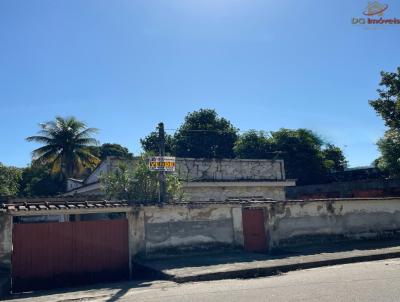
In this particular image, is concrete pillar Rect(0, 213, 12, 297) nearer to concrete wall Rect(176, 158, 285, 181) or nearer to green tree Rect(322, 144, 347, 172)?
concrete wall Rect(176, 158, 285, 181)

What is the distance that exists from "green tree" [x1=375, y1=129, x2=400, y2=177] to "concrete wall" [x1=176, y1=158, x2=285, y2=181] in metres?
7.35

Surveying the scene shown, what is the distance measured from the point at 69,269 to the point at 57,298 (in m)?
2.72

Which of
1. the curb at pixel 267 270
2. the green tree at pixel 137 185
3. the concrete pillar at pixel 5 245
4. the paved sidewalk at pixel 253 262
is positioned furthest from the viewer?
the green tree at pixel 137 185

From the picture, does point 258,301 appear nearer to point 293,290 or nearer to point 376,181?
point 293,290

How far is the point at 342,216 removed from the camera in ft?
59.7

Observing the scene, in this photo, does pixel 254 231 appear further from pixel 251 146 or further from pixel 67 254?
pixel 251 146

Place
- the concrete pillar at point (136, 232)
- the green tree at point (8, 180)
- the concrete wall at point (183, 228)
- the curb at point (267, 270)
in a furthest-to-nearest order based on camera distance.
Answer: the green tree at point (8, 180) → the concrete wall at point (183, 228) → the concrete pillar at point (136, 232) → the curb at point (267, 270)

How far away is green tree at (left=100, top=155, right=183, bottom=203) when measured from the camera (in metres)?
17.0

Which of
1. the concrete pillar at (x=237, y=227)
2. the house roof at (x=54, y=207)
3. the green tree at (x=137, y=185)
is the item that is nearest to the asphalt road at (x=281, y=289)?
the house roof at (x=54, y=207)

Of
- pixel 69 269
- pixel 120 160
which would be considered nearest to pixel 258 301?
pixel 69 269

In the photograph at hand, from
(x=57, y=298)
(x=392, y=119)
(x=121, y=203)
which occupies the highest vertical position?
(x=392, y=119)

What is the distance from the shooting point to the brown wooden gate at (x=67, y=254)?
11.8 metres

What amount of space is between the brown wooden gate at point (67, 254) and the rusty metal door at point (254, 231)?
5.32m

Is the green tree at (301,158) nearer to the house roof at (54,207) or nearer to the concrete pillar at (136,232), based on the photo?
the concrete pillar at (136,232)
